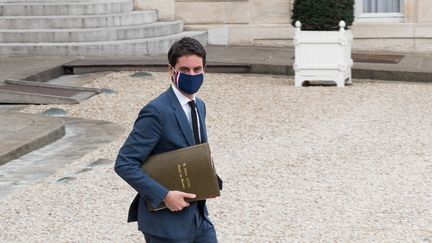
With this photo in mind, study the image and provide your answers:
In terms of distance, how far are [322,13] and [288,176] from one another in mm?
5044

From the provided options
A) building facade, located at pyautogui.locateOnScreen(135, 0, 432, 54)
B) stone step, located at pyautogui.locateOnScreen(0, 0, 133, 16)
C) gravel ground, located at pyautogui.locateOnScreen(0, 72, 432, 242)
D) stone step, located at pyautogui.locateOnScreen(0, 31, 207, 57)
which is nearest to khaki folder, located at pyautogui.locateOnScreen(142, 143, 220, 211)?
gravel ground, located at pyautogui.locateOnScreen(0, 72, 432, 242)

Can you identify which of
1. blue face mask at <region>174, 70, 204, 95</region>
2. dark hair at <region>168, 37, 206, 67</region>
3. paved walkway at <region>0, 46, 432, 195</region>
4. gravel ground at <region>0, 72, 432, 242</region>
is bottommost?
gravel ground at <region>0, 72, 432, 242</region>

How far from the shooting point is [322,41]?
1240 centimetres

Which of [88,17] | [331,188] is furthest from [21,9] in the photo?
[331,188]

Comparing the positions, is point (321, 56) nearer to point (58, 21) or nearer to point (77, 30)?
point (77, 30)

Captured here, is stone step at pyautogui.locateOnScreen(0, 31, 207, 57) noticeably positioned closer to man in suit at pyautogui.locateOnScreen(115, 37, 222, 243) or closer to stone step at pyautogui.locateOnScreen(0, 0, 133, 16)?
stone step at pyautogui.locateOnScreen(0, 0, 133, 16)

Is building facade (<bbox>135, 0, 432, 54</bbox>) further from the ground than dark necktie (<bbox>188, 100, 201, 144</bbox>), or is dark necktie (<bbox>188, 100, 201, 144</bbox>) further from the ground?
dark necktie (<bbox>188, 100, 201, 144</bbox>)

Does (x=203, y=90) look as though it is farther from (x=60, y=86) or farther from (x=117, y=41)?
(x=117, y=41)

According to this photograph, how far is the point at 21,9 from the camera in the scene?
1526 centimetres

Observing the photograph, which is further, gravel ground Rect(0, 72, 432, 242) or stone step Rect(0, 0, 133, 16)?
stone step Rect(0, 0, 133, 16)

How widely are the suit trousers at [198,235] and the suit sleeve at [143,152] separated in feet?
0.59

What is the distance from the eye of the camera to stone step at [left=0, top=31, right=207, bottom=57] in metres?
14.5

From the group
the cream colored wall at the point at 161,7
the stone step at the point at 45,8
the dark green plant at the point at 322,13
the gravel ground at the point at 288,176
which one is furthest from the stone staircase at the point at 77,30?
the dark green plant at the point at 322,13

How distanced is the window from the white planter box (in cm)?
372
